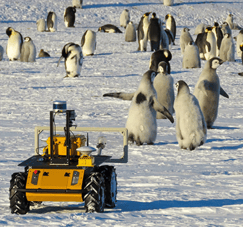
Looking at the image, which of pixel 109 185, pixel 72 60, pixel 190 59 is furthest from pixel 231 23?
pixel 109 185

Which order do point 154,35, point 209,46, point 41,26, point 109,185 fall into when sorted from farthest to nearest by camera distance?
point 41,26
point 154,35
point 209,46
point 109,185

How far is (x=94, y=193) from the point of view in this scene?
13.5 ft

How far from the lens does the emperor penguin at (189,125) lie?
24.5 ft

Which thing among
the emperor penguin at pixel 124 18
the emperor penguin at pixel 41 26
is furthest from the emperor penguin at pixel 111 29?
the emperor penguin at pixel 124 18

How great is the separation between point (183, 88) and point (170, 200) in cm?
313

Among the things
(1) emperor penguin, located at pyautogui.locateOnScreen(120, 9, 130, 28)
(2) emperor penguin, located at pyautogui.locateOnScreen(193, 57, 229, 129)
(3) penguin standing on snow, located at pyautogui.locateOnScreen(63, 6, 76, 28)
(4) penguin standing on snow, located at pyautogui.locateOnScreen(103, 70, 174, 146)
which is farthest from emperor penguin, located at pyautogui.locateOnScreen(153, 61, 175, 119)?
(1) emperor penguin, located at pyautogui.locateOnScreen(120, 9, 130, 28)

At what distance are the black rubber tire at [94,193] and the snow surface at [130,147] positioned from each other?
0.06m

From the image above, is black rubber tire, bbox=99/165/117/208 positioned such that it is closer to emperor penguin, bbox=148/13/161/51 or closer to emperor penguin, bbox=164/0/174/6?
emperor penguin, bbox=148/13/161/51

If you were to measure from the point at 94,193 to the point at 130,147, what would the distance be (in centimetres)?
360

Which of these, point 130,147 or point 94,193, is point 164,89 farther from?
point 94,193

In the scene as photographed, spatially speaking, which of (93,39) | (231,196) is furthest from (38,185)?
(93,39)

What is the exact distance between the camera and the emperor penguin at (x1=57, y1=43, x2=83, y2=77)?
50.9ft

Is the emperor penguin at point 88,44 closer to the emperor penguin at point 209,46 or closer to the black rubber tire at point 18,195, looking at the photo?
the emperor penguin at point 209,46

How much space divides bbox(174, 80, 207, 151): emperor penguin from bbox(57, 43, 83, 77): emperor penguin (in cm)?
826
